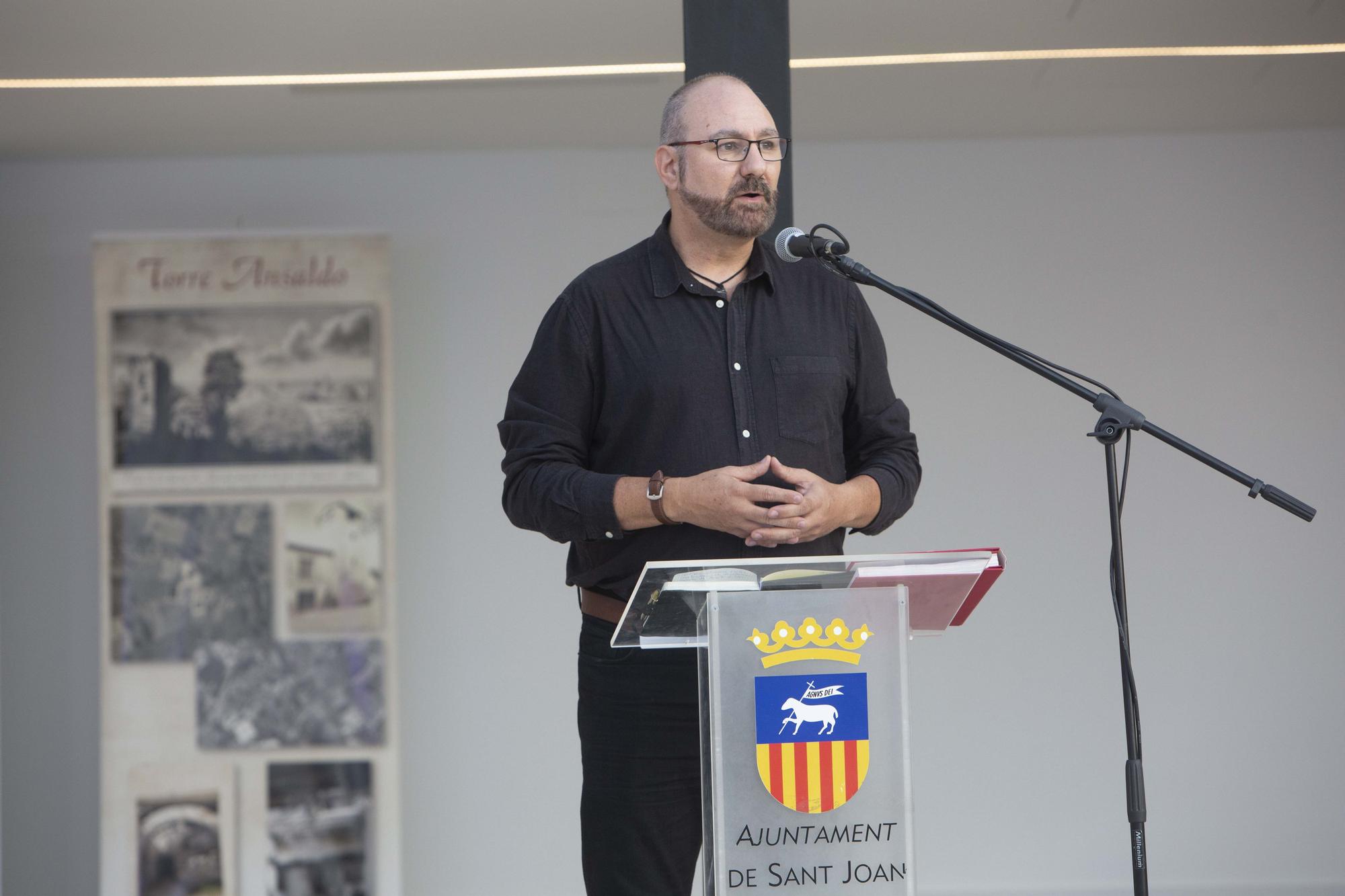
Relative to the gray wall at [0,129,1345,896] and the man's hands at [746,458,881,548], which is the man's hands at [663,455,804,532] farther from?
the gray wall at [0,129,1345,896]

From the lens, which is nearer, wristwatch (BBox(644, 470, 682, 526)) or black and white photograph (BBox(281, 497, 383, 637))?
wristwatch (BBox(644, 470, 682, 526))

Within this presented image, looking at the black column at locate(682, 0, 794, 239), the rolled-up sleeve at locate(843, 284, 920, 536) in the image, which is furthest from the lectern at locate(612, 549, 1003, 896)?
the black column at locate(682, 0, 794, 239)

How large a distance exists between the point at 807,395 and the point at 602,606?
1.54ft

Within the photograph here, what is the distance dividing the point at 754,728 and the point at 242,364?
332 cm

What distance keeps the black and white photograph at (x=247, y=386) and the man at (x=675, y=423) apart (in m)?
2.42

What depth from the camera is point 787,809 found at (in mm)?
1556

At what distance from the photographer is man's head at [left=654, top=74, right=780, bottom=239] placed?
2029 mm

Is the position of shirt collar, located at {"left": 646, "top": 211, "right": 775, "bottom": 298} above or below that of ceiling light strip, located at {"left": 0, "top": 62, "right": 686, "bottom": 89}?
below

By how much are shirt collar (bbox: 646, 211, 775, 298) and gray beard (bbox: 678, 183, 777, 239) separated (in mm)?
97

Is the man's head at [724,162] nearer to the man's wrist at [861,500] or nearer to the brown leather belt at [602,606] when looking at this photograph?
the man's wrist at [861,500]

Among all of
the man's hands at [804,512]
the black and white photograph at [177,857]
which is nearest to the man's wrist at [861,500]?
the man's hands at [804,512]

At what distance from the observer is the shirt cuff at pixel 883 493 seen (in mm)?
2061

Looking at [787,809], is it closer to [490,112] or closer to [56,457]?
[490,112]

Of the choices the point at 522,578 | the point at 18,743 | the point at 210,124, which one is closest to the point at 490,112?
the point at 210,124
